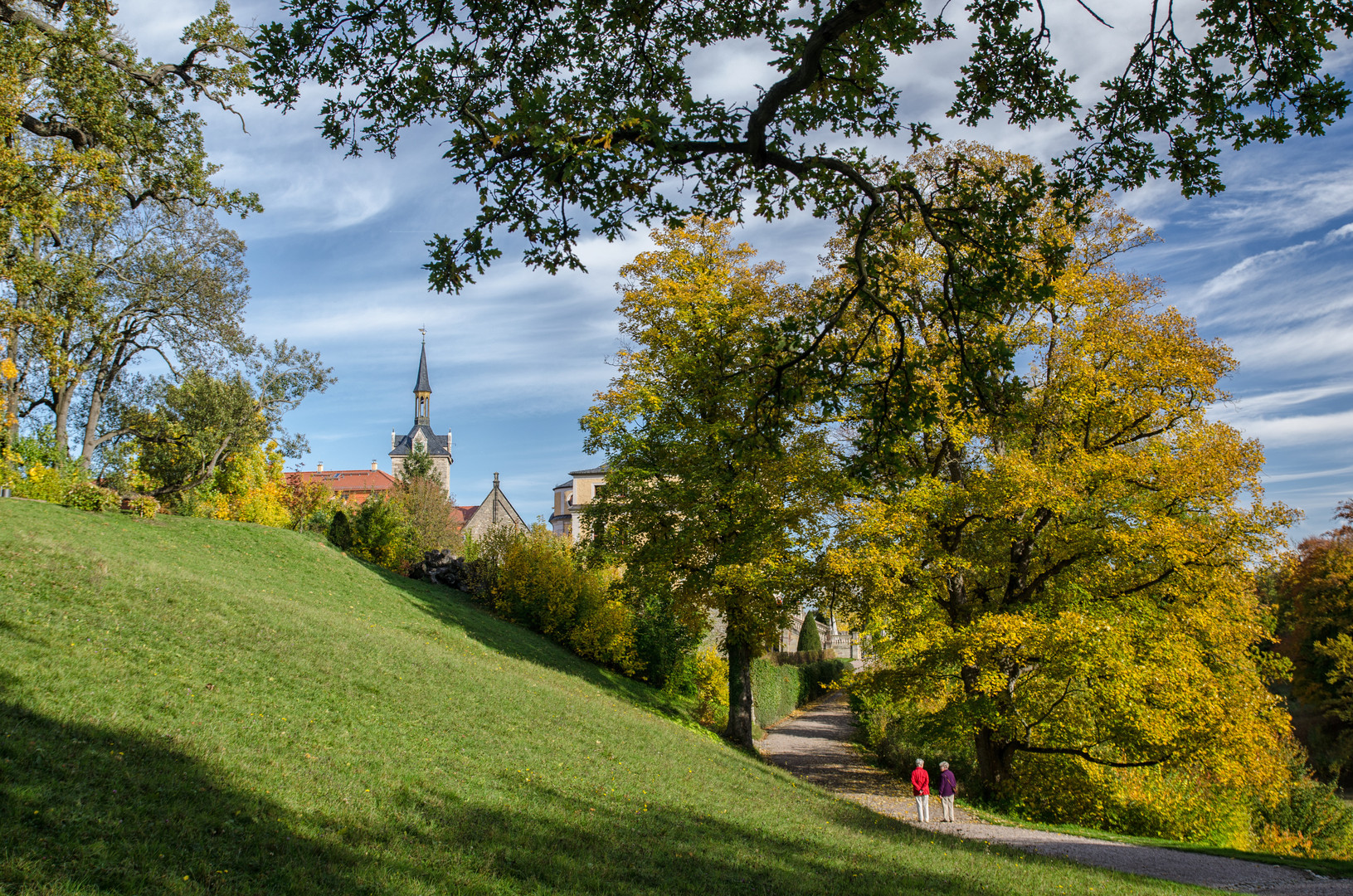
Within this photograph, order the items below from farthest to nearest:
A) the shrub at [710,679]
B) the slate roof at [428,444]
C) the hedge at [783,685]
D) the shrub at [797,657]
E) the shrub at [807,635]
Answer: the slate roof at [428,444] < the shrub at [807,635] < the shrub at [797,657] < the hedge at [783,685] < the shrub at [710,679]

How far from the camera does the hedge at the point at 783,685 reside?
102ft

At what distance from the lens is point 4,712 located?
19.2 ft

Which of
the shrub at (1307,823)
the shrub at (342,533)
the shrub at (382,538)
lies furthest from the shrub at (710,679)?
the shrub at (1307,823)

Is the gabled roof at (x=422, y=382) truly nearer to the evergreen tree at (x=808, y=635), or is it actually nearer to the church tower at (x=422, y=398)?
the church tower at (x=422, y=398)

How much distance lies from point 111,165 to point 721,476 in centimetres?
1263

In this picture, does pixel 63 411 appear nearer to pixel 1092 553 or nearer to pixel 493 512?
pixel 1092 553

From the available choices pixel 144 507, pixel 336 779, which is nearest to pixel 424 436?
pixel 144 507

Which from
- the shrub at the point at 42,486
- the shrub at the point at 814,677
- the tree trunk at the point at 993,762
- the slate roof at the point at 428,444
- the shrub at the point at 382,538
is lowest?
the shrub at the point at 814,677

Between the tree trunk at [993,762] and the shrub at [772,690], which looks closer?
the tree trunk at [993,762]

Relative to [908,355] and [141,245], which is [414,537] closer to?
[141,245]

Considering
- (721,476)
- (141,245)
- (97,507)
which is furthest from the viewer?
(141,245)

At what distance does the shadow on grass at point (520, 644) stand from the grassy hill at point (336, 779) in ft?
19.0

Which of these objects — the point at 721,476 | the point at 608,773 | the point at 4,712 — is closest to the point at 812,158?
the point at 4,712

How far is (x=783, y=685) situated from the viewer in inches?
1451
